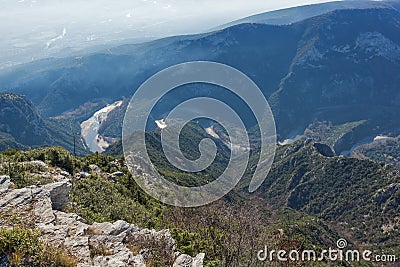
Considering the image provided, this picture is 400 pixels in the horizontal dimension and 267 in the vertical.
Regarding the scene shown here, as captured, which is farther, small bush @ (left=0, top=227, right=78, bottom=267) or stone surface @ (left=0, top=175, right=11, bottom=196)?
stone surface @ (left=0, top=175, right=11, bottom=196)

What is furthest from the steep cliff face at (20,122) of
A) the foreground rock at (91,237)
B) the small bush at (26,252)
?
the small bush at (26,252)

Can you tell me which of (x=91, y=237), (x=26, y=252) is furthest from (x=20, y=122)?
(x=26, y=252)

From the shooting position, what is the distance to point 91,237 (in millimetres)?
10492

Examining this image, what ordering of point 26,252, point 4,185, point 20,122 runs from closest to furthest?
point 26,252 → point 4,185 → point 20,122

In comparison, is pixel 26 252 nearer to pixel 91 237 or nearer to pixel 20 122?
pixel 91 237

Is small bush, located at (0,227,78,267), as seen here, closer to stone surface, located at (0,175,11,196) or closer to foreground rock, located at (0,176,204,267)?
foreground rock, located at (0,176,204,267)

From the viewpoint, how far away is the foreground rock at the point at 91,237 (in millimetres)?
9332

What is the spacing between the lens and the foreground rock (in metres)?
9.33

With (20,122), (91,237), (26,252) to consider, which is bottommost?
(20,122)

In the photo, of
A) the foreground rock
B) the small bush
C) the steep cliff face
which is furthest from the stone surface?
Result: the steep cliff face

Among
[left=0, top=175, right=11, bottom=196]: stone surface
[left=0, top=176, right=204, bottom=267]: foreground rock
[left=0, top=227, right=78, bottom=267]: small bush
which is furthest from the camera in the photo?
[left=0, top=175, right=11, bottom=196]: stone surface

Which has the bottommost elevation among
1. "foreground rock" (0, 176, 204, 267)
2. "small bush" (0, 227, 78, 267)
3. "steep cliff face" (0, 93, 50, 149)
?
"steep cliff face" (0, 93, 50, 149)

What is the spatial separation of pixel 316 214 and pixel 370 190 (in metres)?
12.9

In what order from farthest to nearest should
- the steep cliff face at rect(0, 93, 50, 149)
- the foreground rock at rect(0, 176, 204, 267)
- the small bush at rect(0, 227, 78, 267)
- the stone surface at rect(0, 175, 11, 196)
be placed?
the steep cliff face at rect(0, 93, 50, 149)
the stone surface at rect(0, 175, 11, 196)
the foreground rock at rect(0, 176, 204, 267)
the small bush at rect(0, 227, 78, 267)
